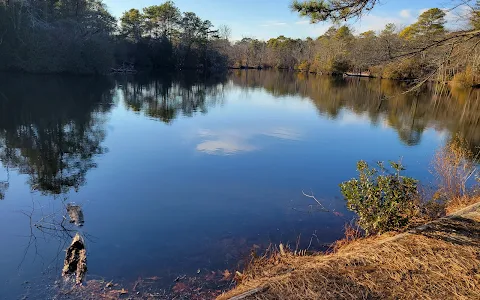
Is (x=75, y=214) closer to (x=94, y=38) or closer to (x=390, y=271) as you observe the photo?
(x=390, y=271)

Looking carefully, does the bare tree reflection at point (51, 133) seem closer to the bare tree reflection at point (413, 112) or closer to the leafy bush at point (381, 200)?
the leafy bush at point (381, 200)

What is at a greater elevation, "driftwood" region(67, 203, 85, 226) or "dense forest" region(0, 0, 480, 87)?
"dense forest" region(0, 0, 480, 87)

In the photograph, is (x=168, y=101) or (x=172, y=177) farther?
(x=168, y=101)

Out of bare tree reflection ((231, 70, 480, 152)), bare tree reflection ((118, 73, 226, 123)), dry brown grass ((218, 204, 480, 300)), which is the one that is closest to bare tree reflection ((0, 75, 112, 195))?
bare tree reflection ((118, 73, 226, 123))

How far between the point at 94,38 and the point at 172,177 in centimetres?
3104

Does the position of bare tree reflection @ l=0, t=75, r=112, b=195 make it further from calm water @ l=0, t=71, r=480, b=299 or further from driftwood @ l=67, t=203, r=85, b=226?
driftwood @ l=67, t=203, r=85, b=226

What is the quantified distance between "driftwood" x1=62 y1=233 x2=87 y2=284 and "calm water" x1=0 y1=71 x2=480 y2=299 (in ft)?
0.41

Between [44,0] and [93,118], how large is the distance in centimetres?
2506

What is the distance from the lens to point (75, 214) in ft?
22.0

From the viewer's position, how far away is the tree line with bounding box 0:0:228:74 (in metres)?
31.3

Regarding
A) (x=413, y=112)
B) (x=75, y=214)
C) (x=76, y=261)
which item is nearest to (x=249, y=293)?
(x=76, y=261)

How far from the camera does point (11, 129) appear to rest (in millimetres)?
13188

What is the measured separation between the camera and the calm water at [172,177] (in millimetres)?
5605

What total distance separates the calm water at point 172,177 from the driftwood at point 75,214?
0.17m
